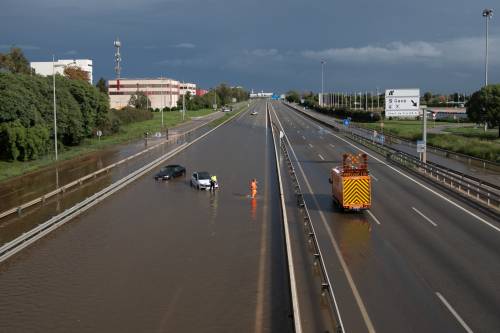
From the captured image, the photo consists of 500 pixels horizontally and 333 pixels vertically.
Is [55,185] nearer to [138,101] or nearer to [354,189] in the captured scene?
[354,189]

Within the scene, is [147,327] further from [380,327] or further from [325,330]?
[380,327]

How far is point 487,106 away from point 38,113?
5512 centimetres

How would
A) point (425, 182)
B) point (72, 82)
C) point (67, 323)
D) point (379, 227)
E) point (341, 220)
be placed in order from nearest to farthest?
1. point (67, 323)
2. point (379, 227)
3. point (341, 220)
4. point (425, 182)
5. point (72, 82)

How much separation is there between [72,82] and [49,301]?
196 ft

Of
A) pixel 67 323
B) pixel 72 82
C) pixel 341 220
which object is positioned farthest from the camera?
pixel 72 82

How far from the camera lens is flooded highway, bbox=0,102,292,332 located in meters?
13.2

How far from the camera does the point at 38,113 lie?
54906 millimetres

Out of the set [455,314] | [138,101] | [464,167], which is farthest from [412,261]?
[138,101]

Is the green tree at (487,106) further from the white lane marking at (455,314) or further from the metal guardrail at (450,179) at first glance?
the white lane marking at (455,314)

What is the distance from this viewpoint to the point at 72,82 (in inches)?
2771

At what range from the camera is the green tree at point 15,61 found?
364 ft

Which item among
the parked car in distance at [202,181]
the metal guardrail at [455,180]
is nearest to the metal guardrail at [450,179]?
the metal guardrail at [455,180]

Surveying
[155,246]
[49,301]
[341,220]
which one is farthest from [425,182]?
[49,301]

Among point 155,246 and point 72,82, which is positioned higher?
point 72,82
